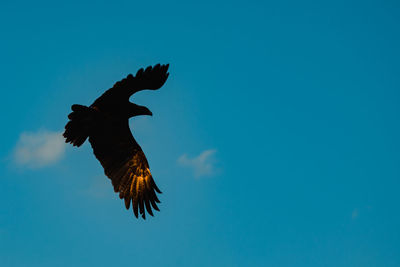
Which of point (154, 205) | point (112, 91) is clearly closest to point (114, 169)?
point (154, 205)

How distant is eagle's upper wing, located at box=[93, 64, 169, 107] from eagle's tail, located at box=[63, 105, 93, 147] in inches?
25.3

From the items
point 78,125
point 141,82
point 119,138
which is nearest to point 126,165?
point 119,138

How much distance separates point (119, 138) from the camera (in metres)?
10.5

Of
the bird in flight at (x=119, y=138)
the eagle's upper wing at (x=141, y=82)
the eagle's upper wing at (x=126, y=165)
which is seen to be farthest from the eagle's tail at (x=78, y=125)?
the eagle's upper wing at (x=141, y=82)

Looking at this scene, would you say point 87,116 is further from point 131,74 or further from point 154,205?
point 154,205

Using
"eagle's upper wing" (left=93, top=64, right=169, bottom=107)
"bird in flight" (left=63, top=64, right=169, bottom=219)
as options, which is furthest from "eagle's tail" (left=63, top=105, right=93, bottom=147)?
"eagle's upper wing" (left=93, top=64, right=169, bottom=107)

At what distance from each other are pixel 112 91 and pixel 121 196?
2.61 meters

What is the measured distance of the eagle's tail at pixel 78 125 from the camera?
946 centimetres

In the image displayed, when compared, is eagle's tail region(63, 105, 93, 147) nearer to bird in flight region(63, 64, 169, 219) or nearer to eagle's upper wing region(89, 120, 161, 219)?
bird in flight region(63, 64, 169, 219)

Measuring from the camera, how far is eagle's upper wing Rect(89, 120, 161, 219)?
10406 millimetres

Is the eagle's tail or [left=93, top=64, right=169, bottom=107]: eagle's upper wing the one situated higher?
the eagle's tail

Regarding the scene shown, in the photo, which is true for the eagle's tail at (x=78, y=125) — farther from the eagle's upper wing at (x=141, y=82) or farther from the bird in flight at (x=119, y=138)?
the eagle's upper wing at (x=141, y=82)

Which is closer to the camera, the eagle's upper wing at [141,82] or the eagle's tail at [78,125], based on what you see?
the eagle's upper wing at [141,82]

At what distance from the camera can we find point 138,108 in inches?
391
